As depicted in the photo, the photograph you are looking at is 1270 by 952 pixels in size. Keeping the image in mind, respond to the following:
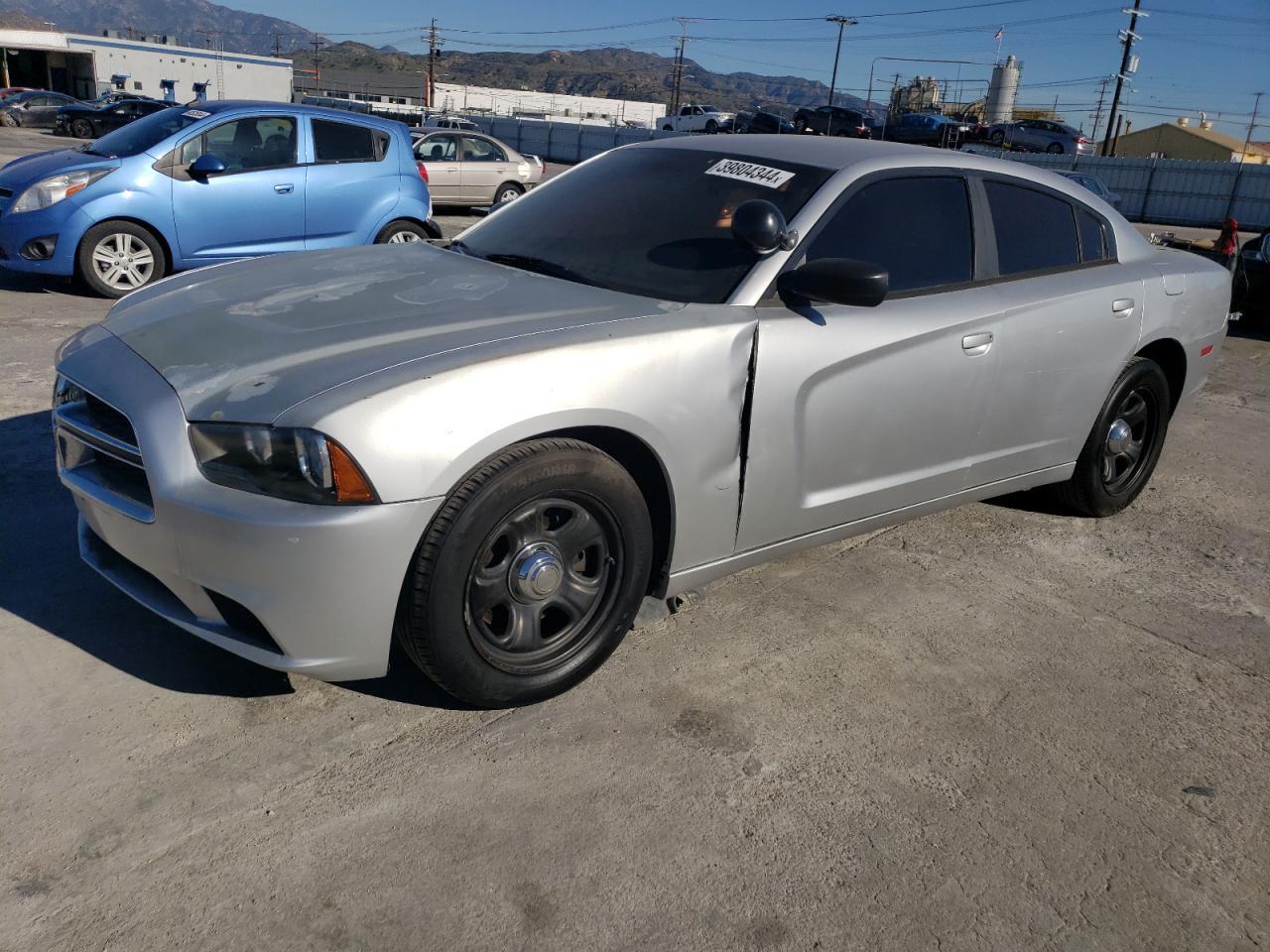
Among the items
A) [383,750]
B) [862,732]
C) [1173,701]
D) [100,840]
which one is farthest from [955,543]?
[100,840]

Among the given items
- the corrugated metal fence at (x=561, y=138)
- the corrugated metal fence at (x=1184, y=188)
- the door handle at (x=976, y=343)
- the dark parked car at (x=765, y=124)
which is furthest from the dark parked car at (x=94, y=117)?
the door handle at (x=976, y=343)

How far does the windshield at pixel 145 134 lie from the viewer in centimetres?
814

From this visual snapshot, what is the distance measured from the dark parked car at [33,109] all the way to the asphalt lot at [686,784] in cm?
4184

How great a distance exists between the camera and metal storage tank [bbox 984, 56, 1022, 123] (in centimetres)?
6662

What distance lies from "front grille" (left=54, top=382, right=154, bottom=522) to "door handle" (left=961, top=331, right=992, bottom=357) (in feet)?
8.62

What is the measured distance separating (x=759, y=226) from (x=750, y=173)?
0.50 m

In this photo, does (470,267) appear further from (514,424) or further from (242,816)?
(242,816)

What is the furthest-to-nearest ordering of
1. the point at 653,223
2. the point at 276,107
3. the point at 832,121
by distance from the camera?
the point at 832,121 → the point at 276,107 → the point at 653,223

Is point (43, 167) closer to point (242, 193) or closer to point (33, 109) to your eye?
point (242, 193)

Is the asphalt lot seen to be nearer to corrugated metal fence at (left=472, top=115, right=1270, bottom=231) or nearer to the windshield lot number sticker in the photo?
the windshield lot number sticker

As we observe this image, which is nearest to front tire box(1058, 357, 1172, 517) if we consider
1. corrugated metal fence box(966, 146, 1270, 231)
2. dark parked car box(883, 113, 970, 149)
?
corrugated metal fence box(966, 146, 1270, 231)

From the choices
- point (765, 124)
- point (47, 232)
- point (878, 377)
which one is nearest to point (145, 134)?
point (47, 232)

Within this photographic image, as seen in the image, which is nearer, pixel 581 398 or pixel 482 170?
pixel 581 398

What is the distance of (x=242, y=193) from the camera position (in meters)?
8.26
